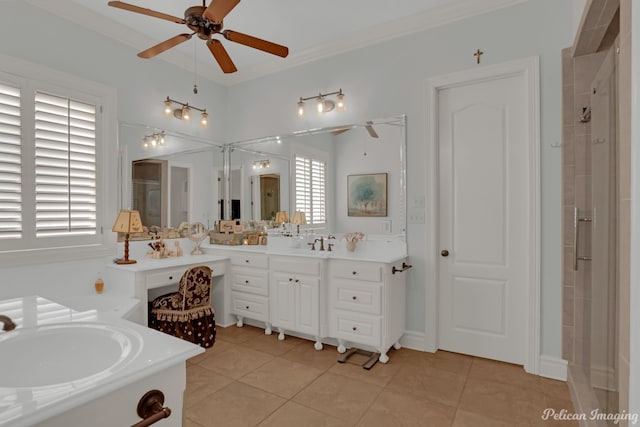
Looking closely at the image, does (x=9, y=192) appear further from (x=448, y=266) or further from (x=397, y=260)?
(x=448, y=266)

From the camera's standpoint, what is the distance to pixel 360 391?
99.4 inches

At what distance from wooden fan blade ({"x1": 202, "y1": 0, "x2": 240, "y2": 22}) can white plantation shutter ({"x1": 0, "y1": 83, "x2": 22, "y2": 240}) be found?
5.90 feet

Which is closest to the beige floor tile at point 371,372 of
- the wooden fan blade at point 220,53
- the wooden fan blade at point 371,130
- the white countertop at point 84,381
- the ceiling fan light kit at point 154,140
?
the white countertop at point 84,381

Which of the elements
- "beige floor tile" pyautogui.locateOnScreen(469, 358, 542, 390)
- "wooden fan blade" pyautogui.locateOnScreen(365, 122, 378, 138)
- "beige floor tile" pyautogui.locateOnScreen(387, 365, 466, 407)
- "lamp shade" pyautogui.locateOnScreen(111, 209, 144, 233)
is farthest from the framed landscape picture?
"lamp shade" pyautogui.locateOnScreen(111, 209, 144, 233)

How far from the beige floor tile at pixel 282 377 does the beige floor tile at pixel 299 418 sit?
0.55 ft

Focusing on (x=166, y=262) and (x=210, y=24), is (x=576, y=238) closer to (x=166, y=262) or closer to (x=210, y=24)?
(x=210, y=24)

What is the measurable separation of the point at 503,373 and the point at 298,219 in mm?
2389

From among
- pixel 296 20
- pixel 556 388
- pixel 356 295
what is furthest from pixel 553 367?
pixel 296 20

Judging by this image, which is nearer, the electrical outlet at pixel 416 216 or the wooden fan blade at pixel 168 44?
the wooden fan blade at pixel 168 44

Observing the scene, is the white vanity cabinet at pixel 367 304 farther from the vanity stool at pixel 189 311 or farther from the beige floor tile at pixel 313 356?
the vanity stool at pixel 189 311

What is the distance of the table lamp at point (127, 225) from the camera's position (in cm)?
321

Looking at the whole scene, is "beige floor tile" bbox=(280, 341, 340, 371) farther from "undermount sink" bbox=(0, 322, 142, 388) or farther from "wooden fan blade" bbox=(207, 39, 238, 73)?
"wooden fan blade" bbox=(207, 39, 238, 73)

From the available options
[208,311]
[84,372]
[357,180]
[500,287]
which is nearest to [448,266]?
[500,287]

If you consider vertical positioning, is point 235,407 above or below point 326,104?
below
